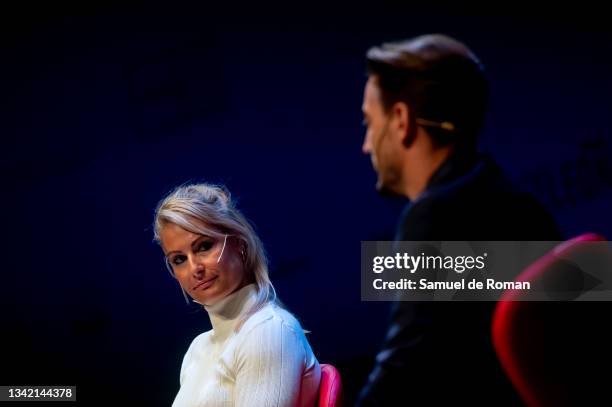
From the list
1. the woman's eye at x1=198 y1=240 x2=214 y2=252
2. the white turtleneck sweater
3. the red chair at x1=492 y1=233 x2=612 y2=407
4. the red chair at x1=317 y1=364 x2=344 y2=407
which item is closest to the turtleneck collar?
the white turtleneck sweater

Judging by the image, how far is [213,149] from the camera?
3.31m

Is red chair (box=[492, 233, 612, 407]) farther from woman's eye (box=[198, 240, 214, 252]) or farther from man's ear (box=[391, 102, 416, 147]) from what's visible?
woman's eye (box=[198, 240, 214, 252])

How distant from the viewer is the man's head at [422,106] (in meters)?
1.27

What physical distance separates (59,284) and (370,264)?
1.48m

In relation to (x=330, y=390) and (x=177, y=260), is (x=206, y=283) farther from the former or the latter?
(x=330, y=390)

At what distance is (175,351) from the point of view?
341 centimetres

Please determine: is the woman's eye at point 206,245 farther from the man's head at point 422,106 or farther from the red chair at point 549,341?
the red chair at point 549,341

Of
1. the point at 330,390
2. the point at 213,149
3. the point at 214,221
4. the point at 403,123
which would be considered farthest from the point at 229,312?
the point at 213,149

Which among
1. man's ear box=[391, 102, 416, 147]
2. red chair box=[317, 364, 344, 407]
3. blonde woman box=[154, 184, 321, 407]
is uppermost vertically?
man's ear box=[391, 102, 416, 147]

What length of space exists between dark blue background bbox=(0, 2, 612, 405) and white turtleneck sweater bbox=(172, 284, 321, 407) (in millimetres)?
1019

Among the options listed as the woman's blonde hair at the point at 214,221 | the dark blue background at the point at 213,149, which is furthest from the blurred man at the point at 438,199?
the dark blue background at the point at 213,149

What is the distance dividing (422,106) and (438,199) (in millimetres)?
160

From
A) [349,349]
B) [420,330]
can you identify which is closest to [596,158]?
[349,349]

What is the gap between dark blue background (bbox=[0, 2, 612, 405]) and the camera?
10.3 ft
